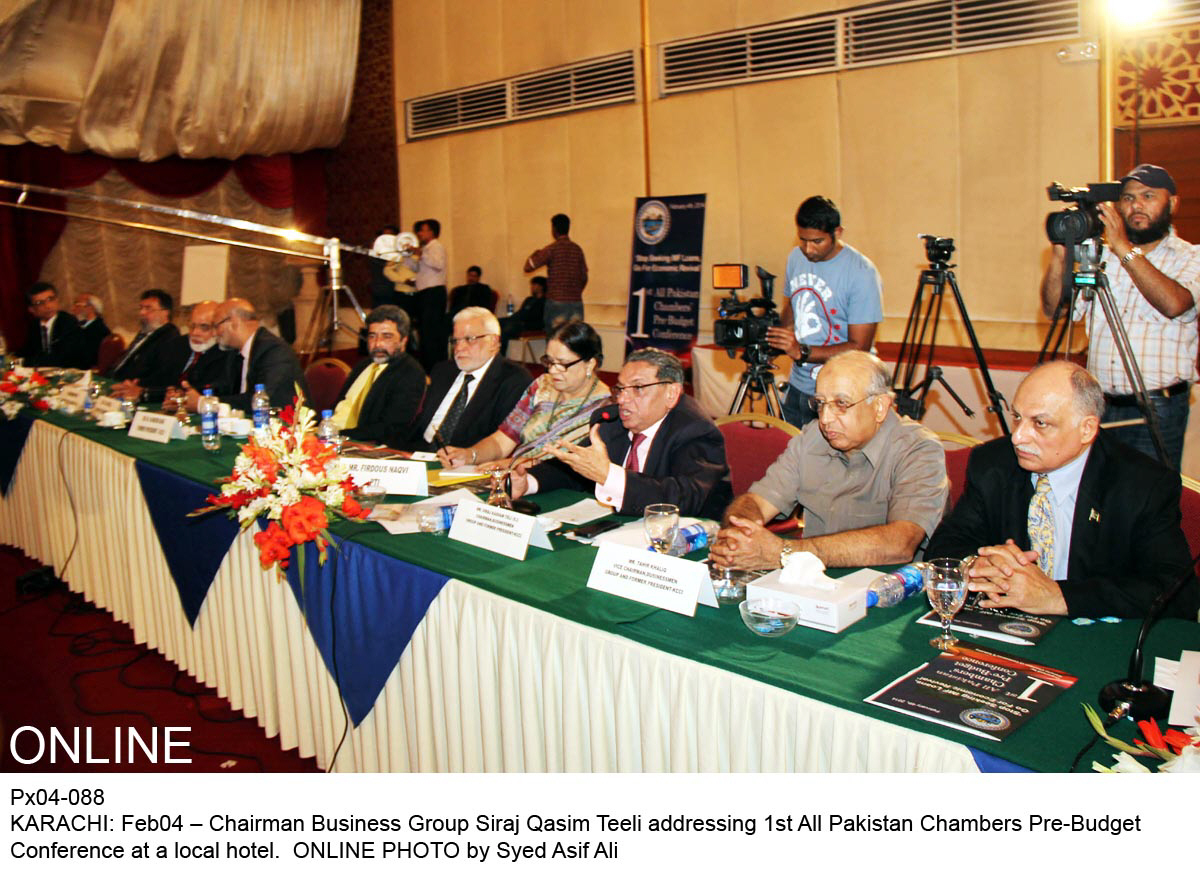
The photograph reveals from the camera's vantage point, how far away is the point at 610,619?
1833 millimetres

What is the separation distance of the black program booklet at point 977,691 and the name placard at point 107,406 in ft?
11.3

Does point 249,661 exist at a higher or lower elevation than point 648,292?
lower

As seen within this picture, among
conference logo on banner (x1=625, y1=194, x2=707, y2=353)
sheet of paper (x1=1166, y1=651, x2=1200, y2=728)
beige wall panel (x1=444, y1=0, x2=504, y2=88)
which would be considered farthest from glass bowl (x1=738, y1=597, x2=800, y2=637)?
beige wall panel (x1=444, y1=0, x2=504, y2=88)

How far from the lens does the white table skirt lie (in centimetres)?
Result: 153

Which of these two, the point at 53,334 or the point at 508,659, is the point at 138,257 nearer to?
the point at 53,334

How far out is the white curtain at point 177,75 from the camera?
29.7ft

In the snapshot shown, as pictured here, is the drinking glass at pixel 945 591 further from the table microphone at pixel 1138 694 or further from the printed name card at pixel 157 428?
the printed name card at pixel 157 428

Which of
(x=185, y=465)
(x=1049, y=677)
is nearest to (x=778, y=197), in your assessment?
(x=185, y=465)

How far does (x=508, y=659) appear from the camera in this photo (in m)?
1.98

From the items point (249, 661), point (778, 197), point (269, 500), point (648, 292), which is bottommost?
point (249, 661)

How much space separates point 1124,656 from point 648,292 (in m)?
6.40
